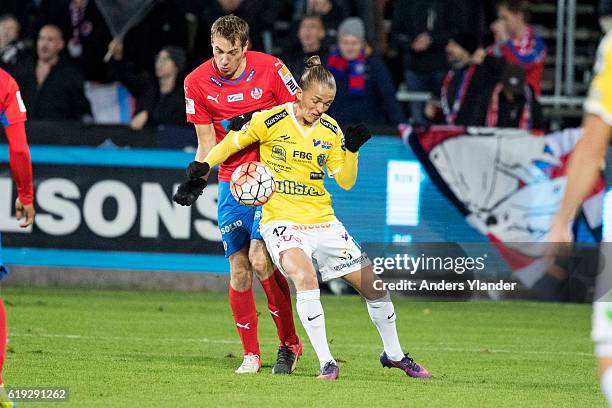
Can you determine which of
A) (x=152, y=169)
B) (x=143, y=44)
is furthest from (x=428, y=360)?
(x=143, y=44)

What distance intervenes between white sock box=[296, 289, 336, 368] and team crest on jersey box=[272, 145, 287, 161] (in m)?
0.93

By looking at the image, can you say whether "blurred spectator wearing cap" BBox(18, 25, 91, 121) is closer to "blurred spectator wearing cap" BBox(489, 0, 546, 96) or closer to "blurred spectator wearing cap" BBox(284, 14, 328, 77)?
"blurred spectator wearing cap" BBox(284, 14, 328, 77)

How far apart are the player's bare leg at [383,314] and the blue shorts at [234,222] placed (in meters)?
0.86

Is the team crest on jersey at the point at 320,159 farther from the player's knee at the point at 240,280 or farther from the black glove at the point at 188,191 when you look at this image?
the player's knee at the point at 240,280

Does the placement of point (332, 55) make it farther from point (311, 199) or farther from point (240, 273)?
point (311, 199)

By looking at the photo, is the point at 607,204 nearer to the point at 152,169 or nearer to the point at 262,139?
the point at 152,169

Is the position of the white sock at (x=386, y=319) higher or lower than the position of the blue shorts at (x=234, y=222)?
lower

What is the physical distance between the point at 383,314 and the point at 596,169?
4.28 m

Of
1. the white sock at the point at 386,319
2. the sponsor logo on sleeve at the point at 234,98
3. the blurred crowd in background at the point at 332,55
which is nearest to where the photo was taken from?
the white sock at the point at 386,319

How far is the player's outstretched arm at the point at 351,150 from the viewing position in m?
8.58

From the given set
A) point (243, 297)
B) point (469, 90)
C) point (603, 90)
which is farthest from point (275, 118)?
point (469, 90)

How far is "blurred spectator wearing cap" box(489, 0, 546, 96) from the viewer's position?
1520 cm

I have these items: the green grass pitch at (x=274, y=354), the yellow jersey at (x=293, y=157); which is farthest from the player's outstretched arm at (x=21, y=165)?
the yellow jersey at (x=293, y=157)

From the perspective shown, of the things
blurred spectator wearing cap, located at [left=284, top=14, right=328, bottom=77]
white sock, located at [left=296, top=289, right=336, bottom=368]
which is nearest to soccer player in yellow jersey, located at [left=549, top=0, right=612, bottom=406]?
white sock, located at [left=296, top=289, right=336, bottom=368]
